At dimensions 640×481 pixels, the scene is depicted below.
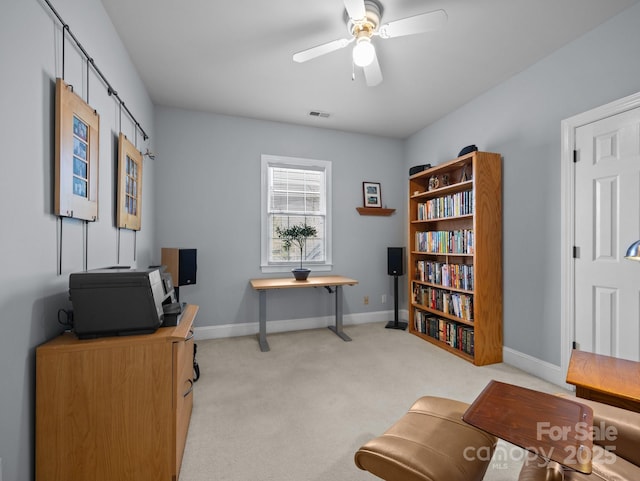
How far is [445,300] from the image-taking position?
354cm

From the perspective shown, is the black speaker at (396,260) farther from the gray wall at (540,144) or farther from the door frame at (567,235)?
the door frame at (567,235)

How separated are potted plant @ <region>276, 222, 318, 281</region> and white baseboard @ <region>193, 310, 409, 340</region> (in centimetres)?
74

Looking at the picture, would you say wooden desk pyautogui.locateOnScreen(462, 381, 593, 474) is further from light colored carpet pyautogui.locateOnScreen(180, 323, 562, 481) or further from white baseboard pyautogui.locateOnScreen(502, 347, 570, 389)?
white baseboard pyautogui.locateOnScreen(502, 347, 570, 389)

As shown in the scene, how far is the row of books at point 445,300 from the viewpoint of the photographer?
10.5 ft

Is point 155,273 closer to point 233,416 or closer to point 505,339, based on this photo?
point 233,416

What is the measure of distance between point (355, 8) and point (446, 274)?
276 cm

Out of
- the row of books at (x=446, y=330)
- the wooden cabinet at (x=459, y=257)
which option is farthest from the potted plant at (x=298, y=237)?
the row of books at (x=446, y=330)

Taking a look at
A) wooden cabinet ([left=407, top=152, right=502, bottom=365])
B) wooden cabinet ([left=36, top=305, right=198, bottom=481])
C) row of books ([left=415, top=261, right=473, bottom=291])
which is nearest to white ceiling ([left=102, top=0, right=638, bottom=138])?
wooden cabinet ([left=407, top=152, right=502, bottom=365])

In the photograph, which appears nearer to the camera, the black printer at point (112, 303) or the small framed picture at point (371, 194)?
the black printer at point (112, 303)

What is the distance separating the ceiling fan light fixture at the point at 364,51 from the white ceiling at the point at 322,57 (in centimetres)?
27

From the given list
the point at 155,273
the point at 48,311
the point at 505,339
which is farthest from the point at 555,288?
the point at 48,311

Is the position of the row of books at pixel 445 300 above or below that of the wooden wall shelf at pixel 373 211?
below

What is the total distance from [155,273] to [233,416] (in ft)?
3.91

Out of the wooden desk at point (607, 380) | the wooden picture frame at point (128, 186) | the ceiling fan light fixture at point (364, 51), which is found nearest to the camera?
the wooden desk at point (607, 380)
